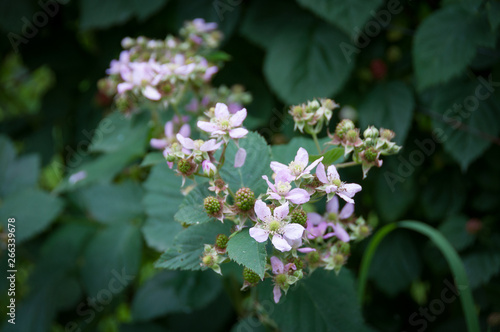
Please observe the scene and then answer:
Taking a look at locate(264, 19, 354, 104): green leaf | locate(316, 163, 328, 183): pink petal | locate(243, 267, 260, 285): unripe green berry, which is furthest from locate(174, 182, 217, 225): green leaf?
locate(264, 19, 354, 104): green leaf

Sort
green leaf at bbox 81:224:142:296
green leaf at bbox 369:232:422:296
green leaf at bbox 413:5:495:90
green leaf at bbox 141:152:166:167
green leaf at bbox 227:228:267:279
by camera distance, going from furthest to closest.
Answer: green leaf at bbox 369:232:422:296, green leaf at bbox 81:224:142:296, green leaf at bbox 413:5:495:90, green leaf at bbox 141:152:166:167, green leaf at bbox 227:228:267:279

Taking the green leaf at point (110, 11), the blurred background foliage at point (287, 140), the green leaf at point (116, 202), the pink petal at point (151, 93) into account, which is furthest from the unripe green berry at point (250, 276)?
the green leaf at point (110, 11)

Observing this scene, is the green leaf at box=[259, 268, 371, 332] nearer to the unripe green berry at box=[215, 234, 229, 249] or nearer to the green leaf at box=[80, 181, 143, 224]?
the unripe green berry at box=[215, 234, 229, 249]

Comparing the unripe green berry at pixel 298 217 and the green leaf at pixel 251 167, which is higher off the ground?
the unripe green berry at pixel 298 217

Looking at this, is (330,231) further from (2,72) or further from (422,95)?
(2,72)

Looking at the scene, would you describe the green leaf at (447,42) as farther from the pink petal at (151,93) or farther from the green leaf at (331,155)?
the pink petal at (151,93)

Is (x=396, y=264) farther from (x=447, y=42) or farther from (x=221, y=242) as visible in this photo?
(x=221, y=242)
